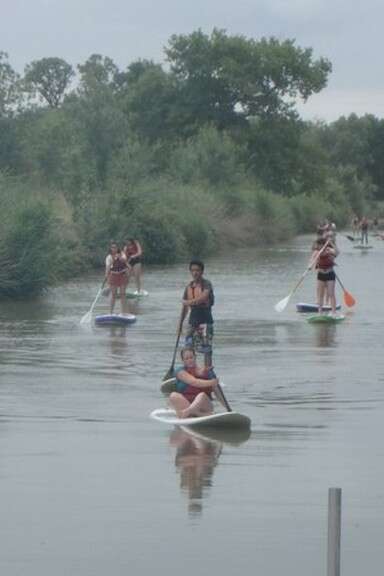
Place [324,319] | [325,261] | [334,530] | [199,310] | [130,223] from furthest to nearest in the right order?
[130,223] → [325,261] → [324,319] → [199,310] → [334,530]

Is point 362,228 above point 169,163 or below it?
below

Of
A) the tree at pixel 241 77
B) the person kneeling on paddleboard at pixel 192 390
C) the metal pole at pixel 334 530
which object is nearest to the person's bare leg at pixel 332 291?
the person kneeling on paddleboard at pixel 192 390

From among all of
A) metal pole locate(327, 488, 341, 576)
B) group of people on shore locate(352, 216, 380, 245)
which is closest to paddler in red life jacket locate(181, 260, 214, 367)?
metal pole locate(327, 488, 341, 576)

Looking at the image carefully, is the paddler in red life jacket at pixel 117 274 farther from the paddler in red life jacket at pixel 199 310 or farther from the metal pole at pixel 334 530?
the metal pole at pixel 334 530

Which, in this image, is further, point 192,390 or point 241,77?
point 241,77

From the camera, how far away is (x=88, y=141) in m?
62.6

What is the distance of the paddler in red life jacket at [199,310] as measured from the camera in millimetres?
17797

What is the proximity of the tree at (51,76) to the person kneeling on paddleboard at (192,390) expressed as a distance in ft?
442

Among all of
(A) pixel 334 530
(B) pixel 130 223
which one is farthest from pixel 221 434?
(B) pixel 130 223

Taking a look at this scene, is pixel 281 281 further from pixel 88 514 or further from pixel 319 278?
pixel 88 514

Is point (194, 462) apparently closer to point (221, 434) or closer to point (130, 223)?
point (221, 434)

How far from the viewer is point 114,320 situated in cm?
2570

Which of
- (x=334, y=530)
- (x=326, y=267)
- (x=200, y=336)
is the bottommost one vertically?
(x=200, y=336)

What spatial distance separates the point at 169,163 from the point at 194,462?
214 feet
